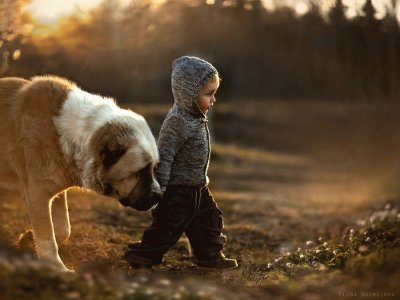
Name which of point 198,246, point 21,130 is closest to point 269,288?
point 198,246

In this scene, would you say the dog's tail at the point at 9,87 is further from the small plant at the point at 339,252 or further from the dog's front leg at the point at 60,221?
the small plant at the point at 339,252

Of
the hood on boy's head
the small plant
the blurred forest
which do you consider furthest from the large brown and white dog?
the blurred forest

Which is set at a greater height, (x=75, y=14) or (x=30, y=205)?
(x=75, y=14)

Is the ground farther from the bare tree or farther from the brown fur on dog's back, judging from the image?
the bare tree

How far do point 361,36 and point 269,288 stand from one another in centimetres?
2086

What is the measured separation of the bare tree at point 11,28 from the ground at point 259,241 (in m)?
2.01

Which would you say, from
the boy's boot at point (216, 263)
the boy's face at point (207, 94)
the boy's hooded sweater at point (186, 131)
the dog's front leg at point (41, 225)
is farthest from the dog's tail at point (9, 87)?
the boy's boot at point (216, 263)

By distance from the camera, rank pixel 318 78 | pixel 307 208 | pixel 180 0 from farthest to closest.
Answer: pixel 318 78, pixel 180 0, pixel 307 208

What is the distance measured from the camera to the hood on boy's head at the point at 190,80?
228 inches

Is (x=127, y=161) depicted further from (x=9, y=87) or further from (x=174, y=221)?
(x=9, y=87)

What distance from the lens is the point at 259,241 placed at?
839 cm

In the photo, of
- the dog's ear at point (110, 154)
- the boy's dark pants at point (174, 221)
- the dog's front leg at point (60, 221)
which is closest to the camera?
the dog's ear at point (110, 154)

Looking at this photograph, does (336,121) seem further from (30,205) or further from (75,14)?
(30,205)

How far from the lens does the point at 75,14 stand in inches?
449
